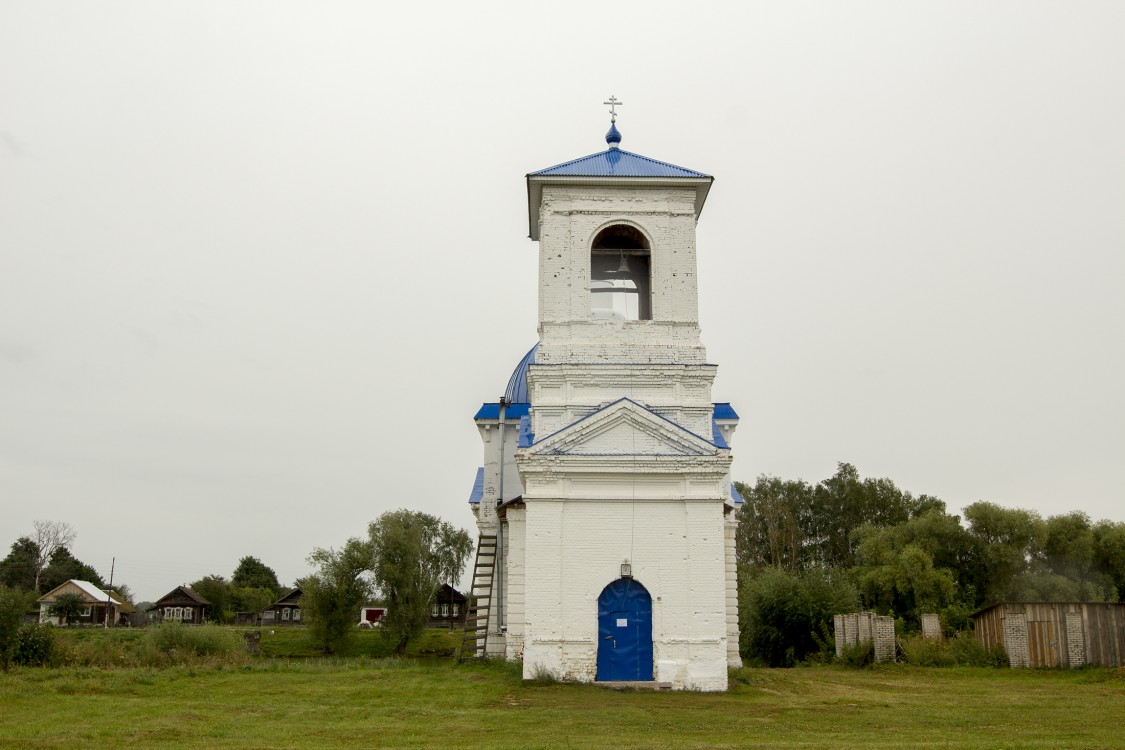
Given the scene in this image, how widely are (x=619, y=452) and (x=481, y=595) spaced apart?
27.3ft

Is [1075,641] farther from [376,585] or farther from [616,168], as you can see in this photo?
[376,585]

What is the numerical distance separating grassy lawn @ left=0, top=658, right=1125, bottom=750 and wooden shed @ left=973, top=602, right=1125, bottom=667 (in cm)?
276

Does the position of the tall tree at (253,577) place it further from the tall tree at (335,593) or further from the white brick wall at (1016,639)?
the white brick wall at (1016,639)

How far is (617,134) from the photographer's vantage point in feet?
80.3

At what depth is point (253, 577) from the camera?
100250 mm

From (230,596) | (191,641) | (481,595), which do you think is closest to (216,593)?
(230,596)

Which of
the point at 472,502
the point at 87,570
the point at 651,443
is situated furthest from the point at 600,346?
the point at 87,570

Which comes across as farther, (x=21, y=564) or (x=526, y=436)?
(x=21, y=564)

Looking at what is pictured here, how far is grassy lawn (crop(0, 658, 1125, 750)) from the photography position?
42.8ft

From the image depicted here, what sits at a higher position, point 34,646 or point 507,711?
point 34,646

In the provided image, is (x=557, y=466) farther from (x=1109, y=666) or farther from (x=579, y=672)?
(x=1109, y=666)

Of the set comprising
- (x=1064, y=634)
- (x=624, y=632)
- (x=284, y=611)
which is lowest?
(x=284, y=611)

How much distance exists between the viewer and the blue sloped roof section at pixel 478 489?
29.8 metres

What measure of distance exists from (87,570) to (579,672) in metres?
84.6
